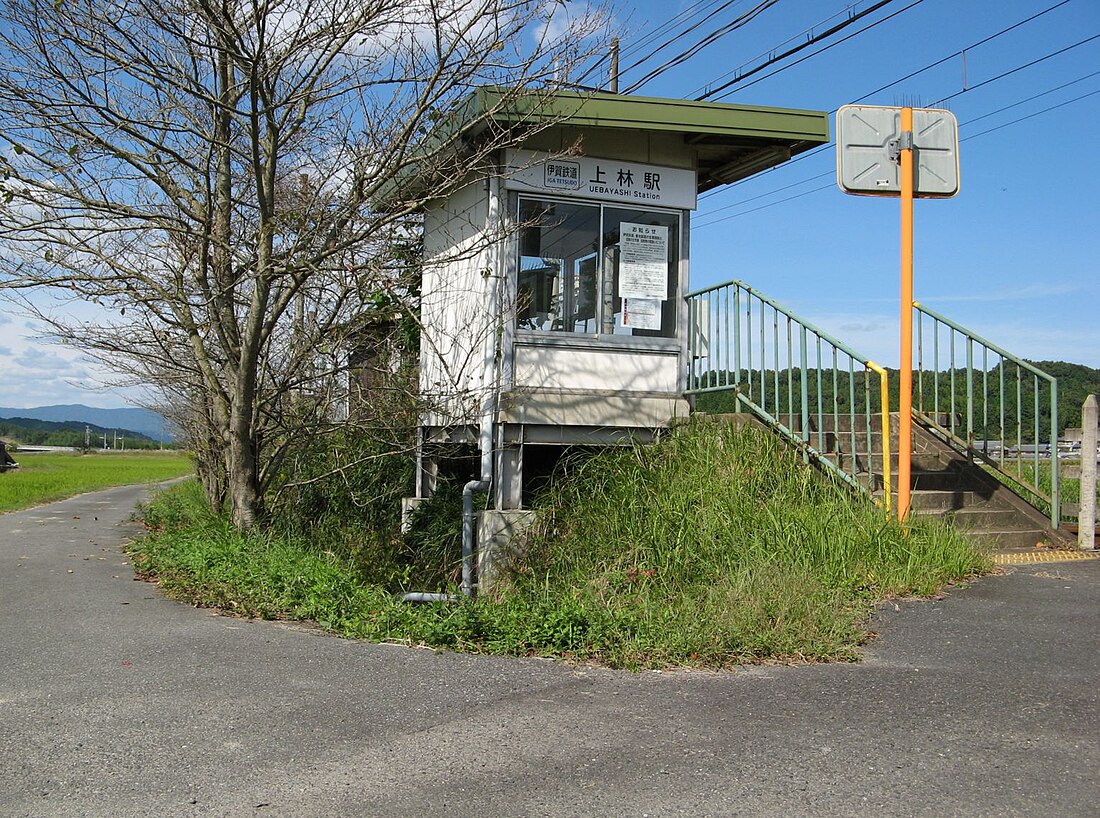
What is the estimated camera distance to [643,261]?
9469 millimetres

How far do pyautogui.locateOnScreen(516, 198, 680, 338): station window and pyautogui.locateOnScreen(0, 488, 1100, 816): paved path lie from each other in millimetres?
4083

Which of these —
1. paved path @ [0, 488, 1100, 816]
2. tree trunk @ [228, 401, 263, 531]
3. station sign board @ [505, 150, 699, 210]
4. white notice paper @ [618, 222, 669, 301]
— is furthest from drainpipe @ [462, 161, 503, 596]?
paved path @ [0, 488, 1100, 816]

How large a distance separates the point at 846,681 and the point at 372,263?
532 cm

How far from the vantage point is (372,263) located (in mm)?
8430

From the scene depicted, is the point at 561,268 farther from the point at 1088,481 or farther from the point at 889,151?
the point at 1088,481

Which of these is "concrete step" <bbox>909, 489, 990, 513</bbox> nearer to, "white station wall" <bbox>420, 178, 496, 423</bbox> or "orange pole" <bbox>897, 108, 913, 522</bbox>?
"orange pole" <bbox>897, 108, 913, 522</bbox>

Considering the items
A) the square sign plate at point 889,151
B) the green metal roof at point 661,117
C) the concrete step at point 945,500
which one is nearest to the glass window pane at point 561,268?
the green metal roof at point 661,117

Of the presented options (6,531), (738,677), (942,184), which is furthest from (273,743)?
(6,531)

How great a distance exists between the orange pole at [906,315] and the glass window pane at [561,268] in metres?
2.85

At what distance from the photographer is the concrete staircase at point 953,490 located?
830 centimetres

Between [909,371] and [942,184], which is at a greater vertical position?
[942,184]

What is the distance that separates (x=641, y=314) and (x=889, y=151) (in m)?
2.68

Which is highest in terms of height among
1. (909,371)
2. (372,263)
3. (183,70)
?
(183,70)

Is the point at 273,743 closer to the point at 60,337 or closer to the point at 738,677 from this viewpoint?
the point at 738,677
